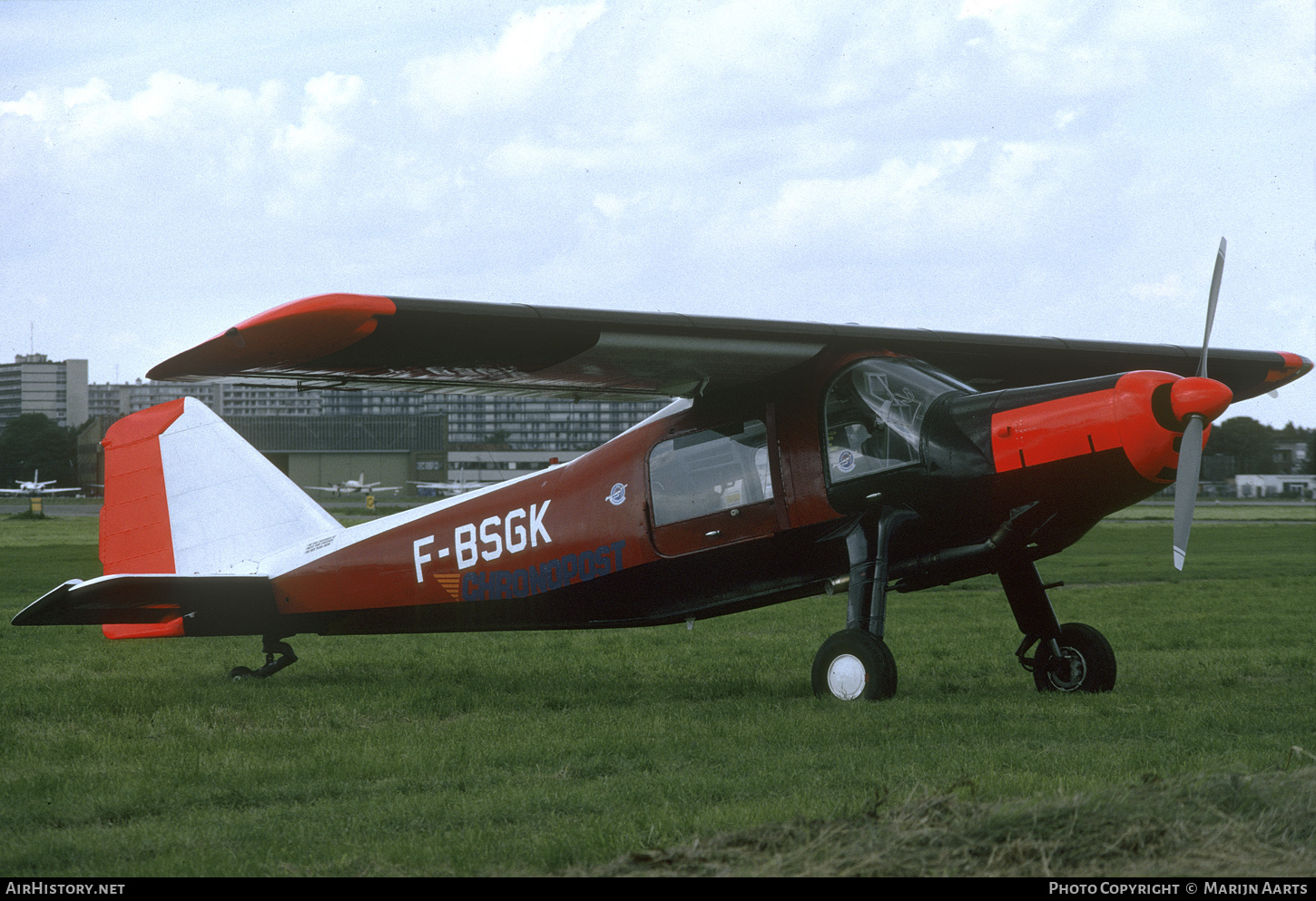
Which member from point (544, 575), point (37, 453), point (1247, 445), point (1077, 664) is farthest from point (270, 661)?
point (1247, 445)

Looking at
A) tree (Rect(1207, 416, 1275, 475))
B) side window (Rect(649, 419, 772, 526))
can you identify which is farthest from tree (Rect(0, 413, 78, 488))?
side window (Rect(649, 419, 772, 526))

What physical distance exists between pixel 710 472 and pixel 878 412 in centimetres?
142

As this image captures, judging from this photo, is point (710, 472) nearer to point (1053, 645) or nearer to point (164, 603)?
point (1053, 645)

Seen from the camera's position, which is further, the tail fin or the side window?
the tail fin

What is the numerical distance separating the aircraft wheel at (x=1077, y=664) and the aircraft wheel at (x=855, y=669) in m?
1.58

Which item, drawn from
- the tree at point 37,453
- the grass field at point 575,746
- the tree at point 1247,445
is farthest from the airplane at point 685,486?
the tree at point 37,453

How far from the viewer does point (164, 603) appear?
9.32m

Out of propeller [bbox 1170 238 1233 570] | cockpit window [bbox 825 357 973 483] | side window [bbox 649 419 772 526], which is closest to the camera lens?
propeller [bbox 1170 238 1233 570]

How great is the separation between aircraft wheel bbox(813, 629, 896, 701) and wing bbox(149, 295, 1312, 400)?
208 cm

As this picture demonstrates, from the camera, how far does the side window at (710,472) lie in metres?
8.44

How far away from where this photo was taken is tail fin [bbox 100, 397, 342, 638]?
10.5 meters

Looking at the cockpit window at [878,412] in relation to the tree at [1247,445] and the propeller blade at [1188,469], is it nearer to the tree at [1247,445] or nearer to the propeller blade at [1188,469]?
the propeller blade at [1188,469]

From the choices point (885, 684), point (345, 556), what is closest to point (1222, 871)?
point (885, 684)

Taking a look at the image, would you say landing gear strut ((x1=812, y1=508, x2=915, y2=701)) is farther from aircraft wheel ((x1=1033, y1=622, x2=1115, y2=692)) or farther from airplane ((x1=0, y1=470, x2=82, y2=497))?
airplane ((x1=0, y1=470, x2=82, y2=497))
